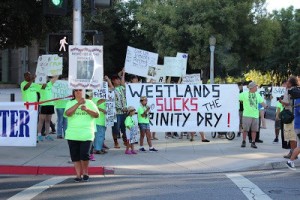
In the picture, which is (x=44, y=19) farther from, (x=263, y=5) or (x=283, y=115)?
(x=263, y=5)

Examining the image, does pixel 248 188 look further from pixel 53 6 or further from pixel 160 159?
pixel 53 6

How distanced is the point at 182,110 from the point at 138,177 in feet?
13.6

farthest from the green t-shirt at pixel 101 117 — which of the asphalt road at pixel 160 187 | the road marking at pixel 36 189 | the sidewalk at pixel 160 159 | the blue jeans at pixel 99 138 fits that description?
the road marking at pixel 36 189

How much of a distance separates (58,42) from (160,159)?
3551 millimetres

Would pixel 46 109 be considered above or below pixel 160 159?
above

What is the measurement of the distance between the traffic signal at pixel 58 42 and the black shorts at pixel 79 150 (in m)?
2.83

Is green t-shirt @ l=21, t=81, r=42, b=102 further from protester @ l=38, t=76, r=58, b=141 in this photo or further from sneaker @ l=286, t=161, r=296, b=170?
sneaker @ l=286, t=161, r=296, b=170

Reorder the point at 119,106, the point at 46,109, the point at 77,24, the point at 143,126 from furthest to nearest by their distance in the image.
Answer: the point at 46,109 < the point at 119,106 < the point at 143,126 < the point at 77,24

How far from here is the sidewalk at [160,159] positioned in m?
10.2

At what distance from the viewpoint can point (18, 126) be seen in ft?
36.4

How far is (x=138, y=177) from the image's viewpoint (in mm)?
9805

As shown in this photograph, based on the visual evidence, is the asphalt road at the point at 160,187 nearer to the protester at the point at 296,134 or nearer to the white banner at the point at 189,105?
the protester at the point at 296,134

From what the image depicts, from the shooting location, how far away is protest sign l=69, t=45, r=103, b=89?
9.62 meters

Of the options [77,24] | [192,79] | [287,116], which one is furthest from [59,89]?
[287,116]
